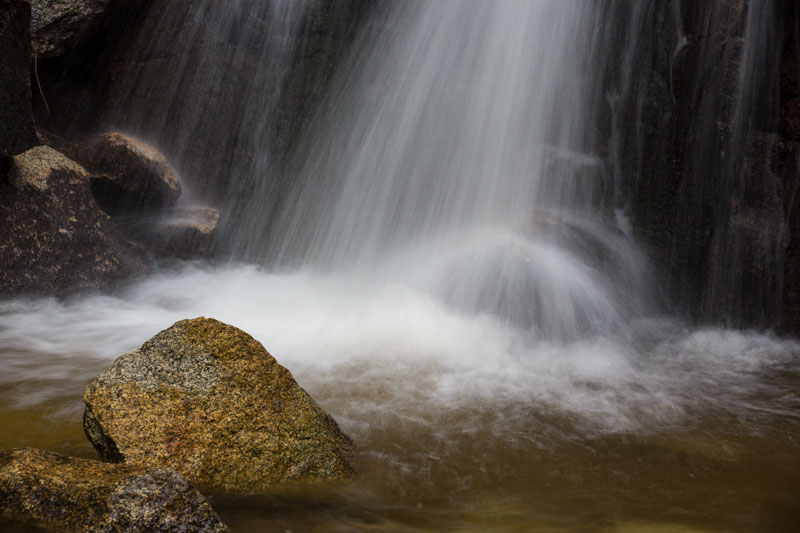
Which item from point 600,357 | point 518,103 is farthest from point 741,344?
point 518,103

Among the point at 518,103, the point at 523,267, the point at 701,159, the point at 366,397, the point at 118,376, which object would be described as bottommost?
the point at 366,397

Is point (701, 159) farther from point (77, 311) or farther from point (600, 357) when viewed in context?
point (77, 311)

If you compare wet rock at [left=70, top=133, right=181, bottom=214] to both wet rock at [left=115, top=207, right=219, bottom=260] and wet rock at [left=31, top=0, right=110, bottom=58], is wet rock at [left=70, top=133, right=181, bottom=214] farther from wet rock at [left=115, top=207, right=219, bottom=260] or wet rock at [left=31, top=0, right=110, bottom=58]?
wet rock at [left=31, top=0, right=110, bottom=58]

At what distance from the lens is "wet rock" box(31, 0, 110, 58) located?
24.8 ft

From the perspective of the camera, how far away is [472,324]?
663 centimetres

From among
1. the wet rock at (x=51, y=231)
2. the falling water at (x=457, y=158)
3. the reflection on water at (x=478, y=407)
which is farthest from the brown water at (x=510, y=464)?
the falling water at (x=457, y=158)

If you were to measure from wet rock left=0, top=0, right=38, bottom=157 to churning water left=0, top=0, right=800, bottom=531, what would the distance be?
1.91 metres

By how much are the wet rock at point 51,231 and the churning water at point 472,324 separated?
35cm

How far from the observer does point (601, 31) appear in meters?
8.62

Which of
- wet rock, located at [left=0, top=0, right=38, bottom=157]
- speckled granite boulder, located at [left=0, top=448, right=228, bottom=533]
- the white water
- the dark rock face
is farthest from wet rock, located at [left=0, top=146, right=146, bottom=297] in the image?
the dark rock face

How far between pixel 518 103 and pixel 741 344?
498 cm

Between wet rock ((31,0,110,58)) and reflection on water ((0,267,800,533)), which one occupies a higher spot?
wet rock ((31,0,110,58))

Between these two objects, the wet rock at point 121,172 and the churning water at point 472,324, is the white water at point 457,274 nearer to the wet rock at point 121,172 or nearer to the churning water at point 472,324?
the churning water at point 472,324

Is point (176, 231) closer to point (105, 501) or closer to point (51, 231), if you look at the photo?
point (51, 231)
